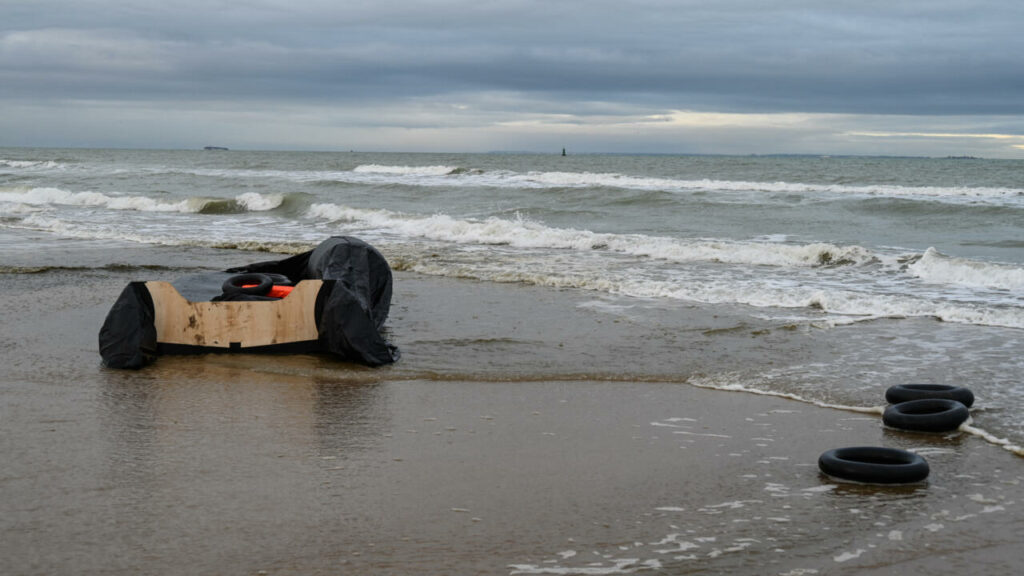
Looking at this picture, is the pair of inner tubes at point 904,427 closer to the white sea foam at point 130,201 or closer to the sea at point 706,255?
the sea at point 706,255

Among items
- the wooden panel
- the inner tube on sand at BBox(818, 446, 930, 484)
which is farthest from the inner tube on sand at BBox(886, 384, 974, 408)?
the wooden panel

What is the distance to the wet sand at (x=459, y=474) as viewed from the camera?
145 inches

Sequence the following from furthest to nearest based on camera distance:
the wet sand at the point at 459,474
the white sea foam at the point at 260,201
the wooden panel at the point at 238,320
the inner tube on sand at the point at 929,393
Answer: the white sea foam at the point at 260,201 → the wooden panel at the point at 238,320 → the inner tube on sand at the point at 929,393 → the wet sand at the point at 459,474

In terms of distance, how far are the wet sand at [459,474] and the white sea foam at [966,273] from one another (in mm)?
6133

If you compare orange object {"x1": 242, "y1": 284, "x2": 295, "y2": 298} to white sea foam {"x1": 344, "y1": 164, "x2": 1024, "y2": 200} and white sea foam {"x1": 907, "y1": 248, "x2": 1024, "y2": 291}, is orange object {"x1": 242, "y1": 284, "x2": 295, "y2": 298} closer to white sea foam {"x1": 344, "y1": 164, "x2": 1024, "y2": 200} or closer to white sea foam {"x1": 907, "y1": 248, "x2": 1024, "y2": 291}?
white sea foam {"x1": 907, "y1": 248, "x2": 1024, "y2": 291}

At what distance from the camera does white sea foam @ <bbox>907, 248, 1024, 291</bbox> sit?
40.8 feet

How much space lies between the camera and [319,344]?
291 inches

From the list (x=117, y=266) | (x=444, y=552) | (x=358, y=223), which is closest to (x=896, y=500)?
(x=444, y=552)

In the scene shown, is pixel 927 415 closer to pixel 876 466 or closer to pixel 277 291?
pixel 876 466

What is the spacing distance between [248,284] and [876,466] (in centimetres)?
538

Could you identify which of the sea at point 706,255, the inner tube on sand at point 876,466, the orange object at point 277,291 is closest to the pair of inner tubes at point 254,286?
the orange object at point 277,291

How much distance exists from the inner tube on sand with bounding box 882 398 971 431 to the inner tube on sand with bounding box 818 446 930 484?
818mm

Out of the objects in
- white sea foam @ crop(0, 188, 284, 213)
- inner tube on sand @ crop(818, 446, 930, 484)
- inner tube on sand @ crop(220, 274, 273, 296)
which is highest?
white sea foam @ crop(0, 188, 284, 213)

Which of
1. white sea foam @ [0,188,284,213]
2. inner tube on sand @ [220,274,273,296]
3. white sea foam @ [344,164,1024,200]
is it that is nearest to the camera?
inner tube on sand @ [220,274,273,296]
